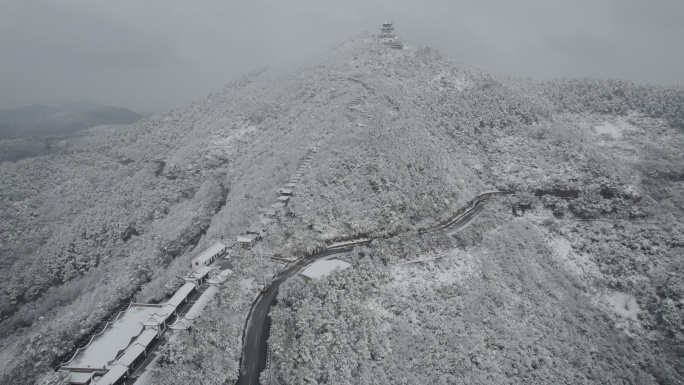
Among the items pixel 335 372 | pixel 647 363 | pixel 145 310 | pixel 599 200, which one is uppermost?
pixel 145 310

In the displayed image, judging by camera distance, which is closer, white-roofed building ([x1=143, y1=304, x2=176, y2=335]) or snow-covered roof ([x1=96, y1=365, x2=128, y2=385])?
snow-covered roof ([x1=96, y1=365, x2=128, y2=385])

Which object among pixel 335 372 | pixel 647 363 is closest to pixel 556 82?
pixel 647 363

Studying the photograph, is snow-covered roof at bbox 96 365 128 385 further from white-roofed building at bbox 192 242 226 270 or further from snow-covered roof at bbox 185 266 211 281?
white-roofed building at bbox 192 242 226 270

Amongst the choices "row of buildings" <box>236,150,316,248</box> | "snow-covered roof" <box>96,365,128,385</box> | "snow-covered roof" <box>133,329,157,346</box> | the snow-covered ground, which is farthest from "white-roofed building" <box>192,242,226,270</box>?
"snow-covered roof" <box>96,365,128,385</box>

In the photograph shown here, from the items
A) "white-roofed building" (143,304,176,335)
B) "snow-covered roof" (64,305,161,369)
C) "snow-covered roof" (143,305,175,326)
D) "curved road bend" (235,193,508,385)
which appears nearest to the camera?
"snow-covered roof" (64,305,161,369)

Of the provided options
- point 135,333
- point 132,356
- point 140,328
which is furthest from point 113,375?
point 140,328

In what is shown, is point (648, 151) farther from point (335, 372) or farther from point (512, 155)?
point (335, 372)

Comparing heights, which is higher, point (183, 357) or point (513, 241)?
point (183, 357)
